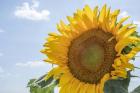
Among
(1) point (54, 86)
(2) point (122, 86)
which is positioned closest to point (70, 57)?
(1) point (54, 86)

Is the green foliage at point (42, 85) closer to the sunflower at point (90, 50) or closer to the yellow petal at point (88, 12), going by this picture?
the sunflower at point (90, 50)

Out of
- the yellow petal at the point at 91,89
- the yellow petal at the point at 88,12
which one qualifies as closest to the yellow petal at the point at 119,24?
the yellow petal at the point at 88,12

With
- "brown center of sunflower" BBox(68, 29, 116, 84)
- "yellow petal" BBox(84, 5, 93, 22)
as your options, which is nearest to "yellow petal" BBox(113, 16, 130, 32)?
"brown center of sunflower" BBox(68, 29, 116, 84)

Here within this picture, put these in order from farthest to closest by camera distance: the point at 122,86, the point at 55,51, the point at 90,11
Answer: the point at 55,51, the point at 90,11, the point at 122,86

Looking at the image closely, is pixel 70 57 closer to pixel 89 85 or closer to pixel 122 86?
pixel 89 85

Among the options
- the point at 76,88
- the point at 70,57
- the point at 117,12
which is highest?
the point at 117,12

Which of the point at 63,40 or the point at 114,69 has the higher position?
the point at 63,40

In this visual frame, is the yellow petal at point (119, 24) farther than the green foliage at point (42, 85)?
No
